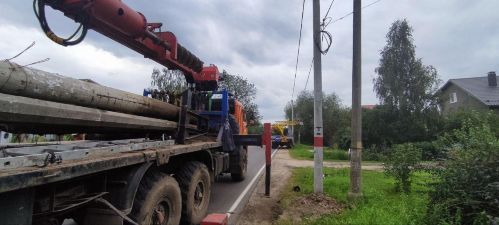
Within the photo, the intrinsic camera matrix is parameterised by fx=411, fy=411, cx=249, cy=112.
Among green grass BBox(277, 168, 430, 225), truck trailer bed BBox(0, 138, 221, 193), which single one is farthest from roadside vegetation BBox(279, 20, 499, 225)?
truck trailer bed BBox(0, 138, 221, 193)

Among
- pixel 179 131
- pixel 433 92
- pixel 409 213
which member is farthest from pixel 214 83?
pixel 433 92

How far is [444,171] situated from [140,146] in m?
5.11

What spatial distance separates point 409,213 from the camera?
7098 millimetres

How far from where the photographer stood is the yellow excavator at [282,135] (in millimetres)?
41688

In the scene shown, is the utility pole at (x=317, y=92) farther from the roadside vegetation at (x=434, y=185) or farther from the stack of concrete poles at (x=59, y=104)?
the stack of concrete poles at (x=59, y=104)

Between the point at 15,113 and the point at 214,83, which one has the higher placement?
the point at 214,83

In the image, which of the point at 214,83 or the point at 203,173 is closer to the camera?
the point at 203,173

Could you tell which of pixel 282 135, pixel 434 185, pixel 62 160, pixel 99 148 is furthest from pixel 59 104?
pixel 282 135

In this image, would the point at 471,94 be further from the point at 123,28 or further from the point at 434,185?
the point at 123,28

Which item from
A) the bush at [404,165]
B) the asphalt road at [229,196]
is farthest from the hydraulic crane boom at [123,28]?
the bush at [404,165]

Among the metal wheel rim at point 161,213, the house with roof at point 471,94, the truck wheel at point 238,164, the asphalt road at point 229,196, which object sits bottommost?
the asphalt road at point 229,196

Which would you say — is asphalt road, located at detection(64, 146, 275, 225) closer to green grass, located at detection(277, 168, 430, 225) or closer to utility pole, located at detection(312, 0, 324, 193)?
green grass, located at detection(277, 168, 430, 225)

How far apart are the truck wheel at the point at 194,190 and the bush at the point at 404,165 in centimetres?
544

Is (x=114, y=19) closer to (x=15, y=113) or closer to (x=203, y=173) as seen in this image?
(x=15, y=113)
